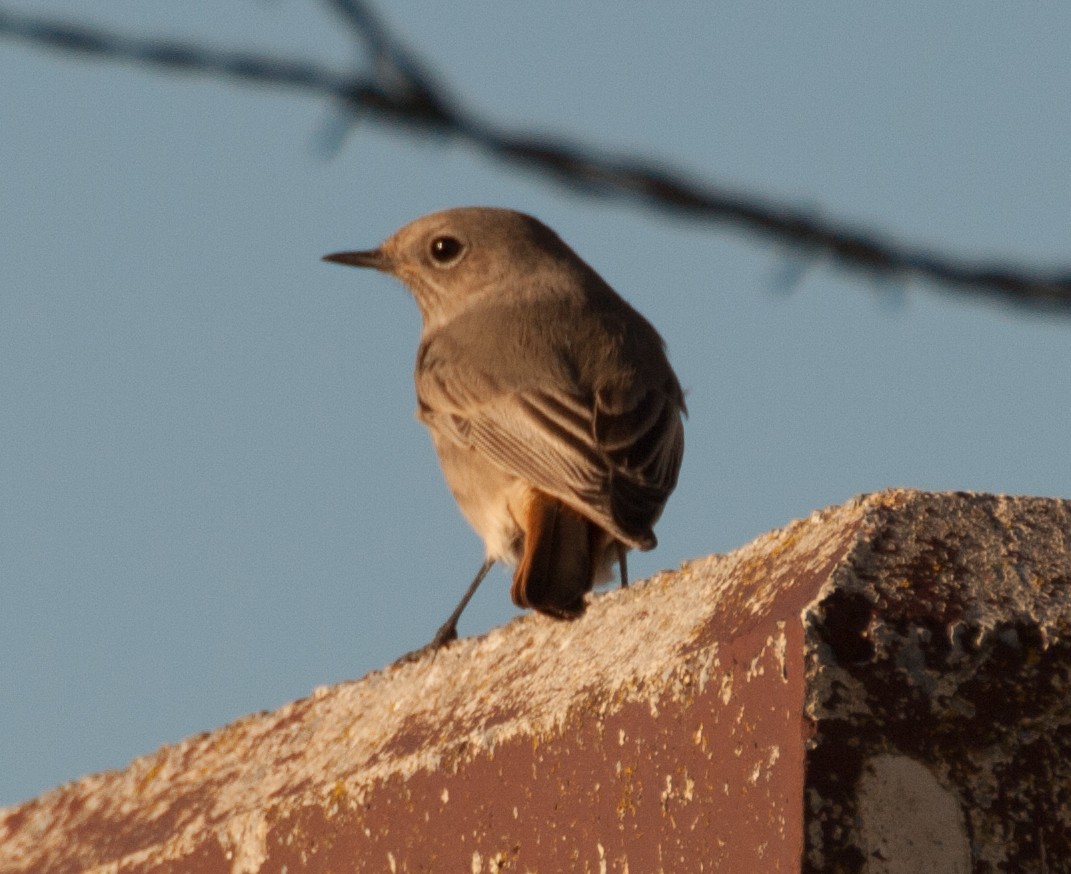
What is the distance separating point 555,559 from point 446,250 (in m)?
3.88

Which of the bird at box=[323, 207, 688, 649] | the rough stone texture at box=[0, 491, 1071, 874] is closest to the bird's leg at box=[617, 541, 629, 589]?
the bird at box=[323, 207, 688, 649]

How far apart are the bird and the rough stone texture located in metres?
0.82

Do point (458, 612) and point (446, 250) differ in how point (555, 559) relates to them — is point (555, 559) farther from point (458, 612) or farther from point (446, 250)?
point (446, 250)

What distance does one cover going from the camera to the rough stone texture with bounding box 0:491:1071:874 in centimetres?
243

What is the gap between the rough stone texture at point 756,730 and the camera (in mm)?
2428

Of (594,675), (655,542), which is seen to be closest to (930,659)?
(594,675)

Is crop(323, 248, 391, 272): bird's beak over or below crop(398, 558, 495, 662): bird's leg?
over

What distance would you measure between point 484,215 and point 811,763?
21.6ft

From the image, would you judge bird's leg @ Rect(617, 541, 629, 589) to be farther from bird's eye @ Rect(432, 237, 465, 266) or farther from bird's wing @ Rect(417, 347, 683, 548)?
bird's eye @ Rect(432, 237, 465, 266)

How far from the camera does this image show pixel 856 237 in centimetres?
91

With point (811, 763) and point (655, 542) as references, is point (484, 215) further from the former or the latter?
point (811, 763)

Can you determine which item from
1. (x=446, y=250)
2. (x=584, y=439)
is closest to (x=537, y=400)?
(x=584, y=439)

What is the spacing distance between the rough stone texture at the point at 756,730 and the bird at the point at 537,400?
822 mm

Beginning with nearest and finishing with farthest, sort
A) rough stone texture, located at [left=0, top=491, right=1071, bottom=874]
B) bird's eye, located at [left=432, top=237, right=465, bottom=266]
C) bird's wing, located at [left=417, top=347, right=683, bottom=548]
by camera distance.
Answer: rough stone texture, located at [left=0, top=491, right=1071, bottom=874]
bird's wing, located at [left=417, top=347, right=683, bottom=548]
bird's eye, located at [left=432, top=237, right=465, bottom=266]
